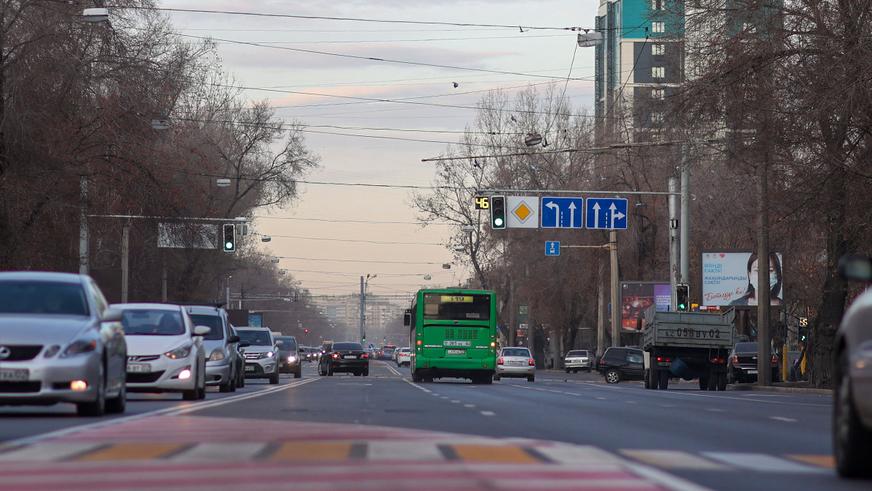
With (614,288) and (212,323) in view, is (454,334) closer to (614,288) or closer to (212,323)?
(212,323)

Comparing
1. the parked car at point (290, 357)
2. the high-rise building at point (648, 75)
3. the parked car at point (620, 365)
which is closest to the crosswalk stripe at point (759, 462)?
the high-rise building at point (648, 75)

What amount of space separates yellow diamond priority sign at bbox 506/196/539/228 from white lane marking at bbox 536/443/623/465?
4017 centimetres

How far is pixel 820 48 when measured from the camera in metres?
34.8

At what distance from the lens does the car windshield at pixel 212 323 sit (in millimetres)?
33647

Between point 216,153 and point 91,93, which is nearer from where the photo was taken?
point 91,93

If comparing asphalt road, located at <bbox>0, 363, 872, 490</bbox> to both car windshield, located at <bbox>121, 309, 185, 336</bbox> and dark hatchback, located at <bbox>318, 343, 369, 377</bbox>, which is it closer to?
car windshield, located at <bbox>121, 309, 185, 336</bbox>

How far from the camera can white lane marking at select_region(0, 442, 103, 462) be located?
12.0 m

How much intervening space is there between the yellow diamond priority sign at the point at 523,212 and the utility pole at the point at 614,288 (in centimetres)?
1507

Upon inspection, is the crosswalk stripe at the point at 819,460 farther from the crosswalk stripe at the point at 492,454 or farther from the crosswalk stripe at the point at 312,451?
the crosswalk stripe at the point at 312,451

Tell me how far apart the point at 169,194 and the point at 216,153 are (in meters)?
35.4

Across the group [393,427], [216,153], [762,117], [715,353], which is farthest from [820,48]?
[216,153]

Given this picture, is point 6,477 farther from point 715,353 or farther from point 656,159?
point 656,159

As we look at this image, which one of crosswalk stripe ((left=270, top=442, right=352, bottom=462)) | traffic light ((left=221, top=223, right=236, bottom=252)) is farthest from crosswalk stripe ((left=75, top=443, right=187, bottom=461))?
traffic light ((left=221, top=223, right=236, bottom=252))

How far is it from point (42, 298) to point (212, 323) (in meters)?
15.0
